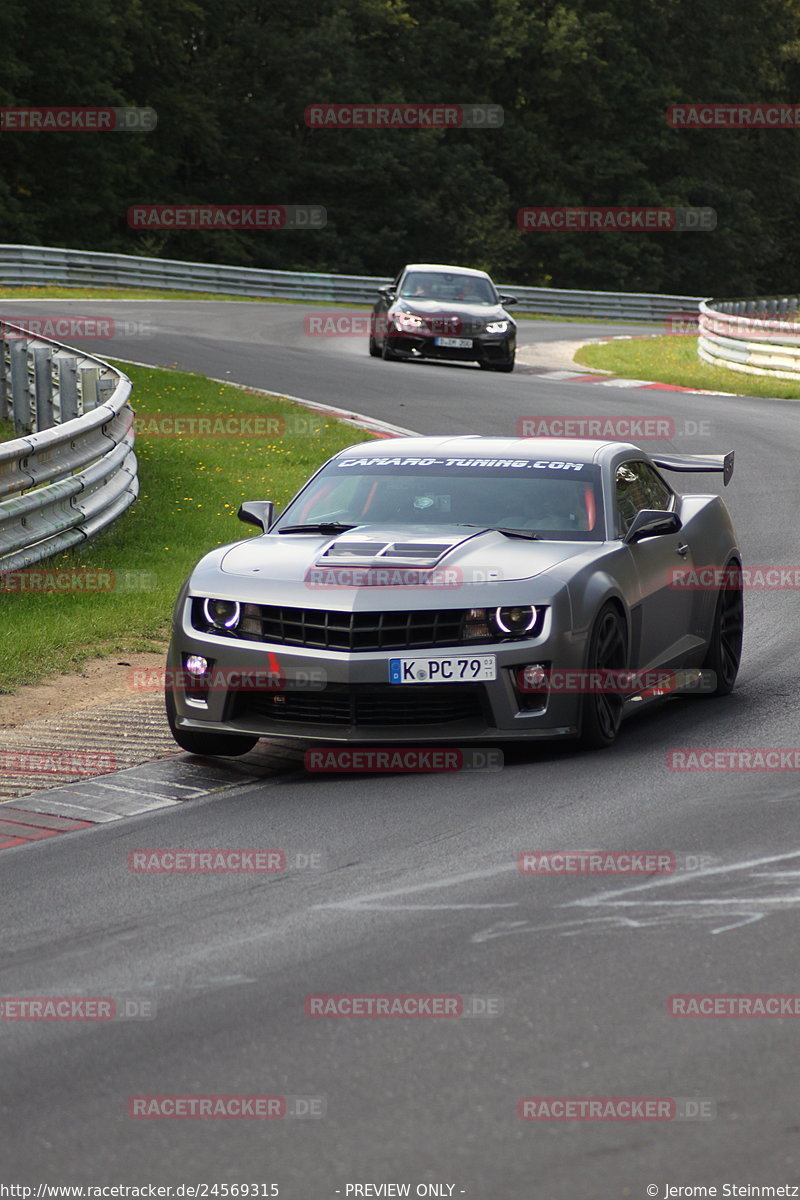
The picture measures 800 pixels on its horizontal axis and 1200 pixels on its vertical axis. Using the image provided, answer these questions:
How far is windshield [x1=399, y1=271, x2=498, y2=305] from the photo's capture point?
29.5 metres

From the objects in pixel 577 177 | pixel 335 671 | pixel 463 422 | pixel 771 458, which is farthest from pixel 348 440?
pixel 577 177

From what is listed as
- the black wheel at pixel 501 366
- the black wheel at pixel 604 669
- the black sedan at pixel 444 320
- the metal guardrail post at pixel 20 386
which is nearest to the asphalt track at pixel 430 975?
the black wheel at pixel 604 669

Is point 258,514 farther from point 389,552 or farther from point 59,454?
point 59,454

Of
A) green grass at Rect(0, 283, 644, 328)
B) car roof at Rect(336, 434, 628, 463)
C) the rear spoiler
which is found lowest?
green grass at Rect(0, 283, 644, 328)

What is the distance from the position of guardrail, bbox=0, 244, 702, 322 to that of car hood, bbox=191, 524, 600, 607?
33.3 meters

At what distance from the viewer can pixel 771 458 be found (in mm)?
20531

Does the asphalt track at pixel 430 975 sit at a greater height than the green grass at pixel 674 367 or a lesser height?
greater

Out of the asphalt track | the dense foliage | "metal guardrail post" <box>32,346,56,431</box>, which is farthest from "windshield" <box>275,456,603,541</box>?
the dense foliage

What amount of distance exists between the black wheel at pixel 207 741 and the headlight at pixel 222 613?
41 centimetres

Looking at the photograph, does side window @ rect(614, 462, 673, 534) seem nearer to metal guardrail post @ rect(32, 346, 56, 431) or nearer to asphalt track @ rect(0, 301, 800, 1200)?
asphalt track @ rect(0, 301, 800, 1200)

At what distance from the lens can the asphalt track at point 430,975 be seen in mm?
4137

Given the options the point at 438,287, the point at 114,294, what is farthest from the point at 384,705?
the point at 114,294

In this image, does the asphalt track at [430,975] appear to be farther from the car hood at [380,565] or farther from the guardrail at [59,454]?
the guardrail at [59,454]

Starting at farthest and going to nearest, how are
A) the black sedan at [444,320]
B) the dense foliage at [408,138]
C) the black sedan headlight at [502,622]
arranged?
the dense foliage at [408,138]
the black sedan at [444,320]
the black sedan headlight at [502,622]
